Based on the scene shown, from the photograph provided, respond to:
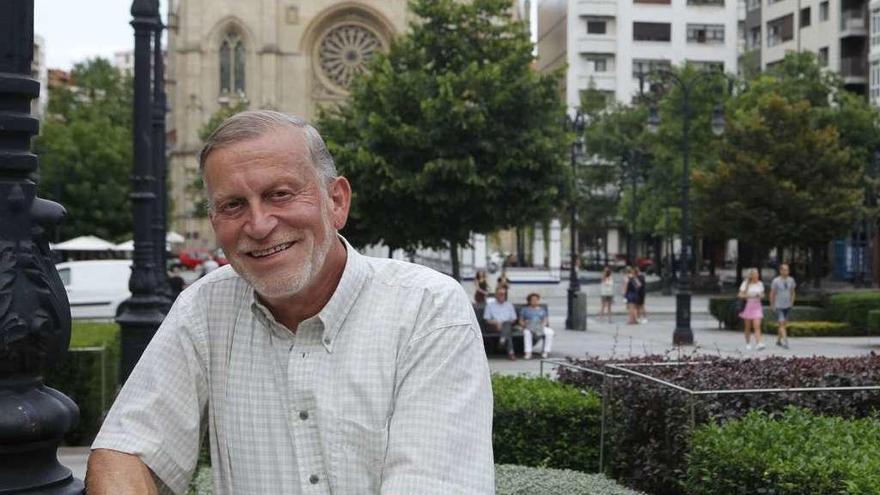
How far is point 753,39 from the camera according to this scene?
7594 cm

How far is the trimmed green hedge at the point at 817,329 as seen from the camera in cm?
3063

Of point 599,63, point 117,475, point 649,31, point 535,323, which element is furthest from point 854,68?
point 117,475

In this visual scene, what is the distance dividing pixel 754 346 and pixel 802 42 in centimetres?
4371

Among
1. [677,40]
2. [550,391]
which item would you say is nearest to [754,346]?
[550,391]

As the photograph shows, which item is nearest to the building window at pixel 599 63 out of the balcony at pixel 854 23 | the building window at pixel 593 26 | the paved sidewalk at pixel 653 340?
the building window at pixel 593 26

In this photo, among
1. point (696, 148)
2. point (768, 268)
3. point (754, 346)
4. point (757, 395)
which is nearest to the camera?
point (757, 395)

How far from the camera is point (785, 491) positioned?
6184 mm

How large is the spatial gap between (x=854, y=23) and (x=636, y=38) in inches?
995

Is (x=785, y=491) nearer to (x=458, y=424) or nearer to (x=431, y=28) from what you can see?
(x=458, y=424)

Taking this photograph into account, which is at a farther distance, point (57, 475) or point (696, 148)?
point (696, 148)

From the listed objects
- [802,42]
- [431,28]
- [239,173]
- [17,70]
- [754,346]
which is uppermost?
[802,42]

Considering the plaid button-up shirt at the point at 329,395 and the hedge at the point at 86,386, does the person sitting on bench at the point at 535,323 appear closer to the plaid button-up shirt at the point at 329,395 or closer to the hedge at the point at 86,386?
the hedge at the point at 86,386

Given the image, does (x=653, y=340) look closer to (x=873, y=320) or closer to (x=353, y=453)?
(x=873, y=320)

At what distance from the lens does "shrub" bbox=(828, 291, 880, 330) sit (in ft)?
101
